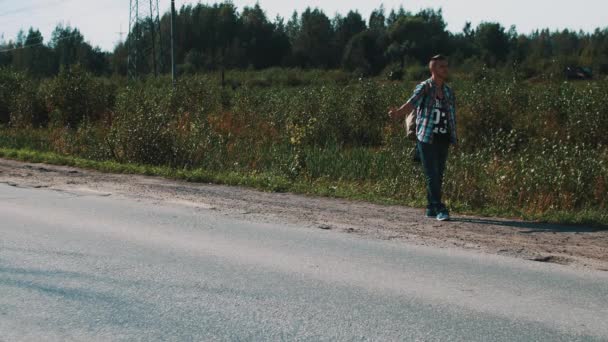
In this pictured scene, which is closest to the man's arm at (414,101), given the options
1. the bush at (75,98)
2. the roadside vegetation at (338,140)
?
the roadside vegetation at (338,140)

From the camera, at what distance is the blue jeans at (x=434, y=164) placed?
29.7 ft

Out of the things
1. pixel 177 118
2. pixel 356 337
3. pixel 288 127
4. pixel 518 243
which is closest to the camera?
pixel 356 337

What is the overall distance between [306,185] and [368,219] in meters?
3.52

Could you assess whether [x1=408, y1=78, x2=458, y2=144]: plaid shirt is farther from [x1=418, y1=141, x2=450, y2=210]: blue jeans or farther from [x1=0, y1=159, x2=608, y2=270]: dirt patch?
[x1=0, y1=159, x2=608, y2=270]: dirt patch

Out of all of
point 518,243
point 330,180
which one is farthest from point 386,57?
point 518,243

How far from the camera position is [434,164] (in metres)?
9.12

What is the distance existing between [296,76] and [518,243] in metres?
60.7

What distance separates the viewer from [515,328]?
480 centimetres

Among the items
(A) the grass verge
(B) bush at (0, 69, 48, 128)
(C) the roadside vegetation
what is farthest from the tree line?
(A) the grass verge

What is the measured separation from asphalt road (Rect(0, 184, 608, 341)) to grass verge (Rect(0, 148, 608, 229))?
2.78 meters

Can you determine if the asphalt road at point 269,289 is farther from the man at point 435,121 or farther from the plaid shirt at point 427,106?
the plaid shirt at point 427,106

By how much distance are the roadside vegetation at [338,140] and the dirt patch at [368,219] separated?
2.27 ft

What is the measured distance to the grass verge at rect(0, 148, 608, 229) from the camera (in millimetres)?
9297

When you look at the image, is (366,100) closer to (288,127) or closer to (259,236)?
(288,127)
